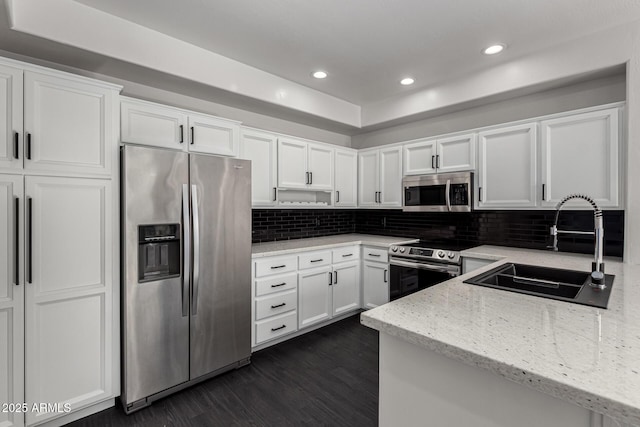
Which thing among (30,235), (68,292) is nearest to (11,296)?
(68,292)

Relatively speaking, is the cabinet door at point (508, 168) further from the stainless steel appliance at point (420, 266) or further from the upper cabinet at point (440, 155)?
the stainless steel appliance at point (420, 266)

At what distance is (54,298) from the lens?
1.90 metres

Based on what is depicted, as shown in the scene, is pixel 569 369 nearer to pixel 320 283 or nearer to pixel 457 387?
pixel 457 387

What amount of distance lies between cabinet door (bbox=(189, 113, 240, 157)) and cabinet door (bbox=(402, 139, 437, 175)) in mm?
2069

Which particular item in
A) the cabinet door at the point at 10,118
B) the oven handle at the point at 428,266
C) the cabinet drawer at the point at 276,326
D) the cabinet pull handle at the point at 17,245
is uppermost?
the cabinet door at the point at 10,118

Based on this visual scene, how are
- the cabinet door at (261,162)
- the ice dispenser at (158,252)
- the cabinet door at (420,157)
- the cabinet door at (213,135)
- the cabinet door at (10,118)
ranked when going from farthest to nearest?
the cabinet door at (420,157), the cabinet door at (261,162), the cabinet door at (213,135), the ice dispenser at (158,252), the cabinet door at (10,118)

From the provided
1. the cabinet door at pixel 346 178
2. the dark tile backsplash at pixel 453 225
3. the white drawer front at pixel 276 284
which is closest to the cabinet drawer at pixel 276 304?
the white drawer front at pixel 276 284

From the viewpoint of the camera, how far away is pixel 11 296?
1.78 metres

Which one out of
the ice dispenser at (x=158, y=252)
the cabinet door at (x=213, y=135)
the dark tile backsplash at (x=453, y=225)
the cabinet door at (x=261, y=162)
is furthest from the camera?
the cabinet door at (x=261, y=162)

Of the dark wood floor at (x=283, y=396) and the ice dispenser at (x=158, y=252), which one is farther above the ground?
the ice dispenser at (x=158, y=252)

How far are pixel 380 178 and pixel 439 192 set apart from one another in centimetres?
86

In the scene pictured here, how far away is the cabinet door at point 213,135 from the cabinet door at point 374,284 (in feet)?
6.81

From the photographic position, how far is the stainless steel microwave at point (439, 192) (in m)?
3.29

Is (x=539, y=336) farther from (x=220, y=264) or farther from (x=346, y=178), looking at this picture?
(x=346, y=178)
